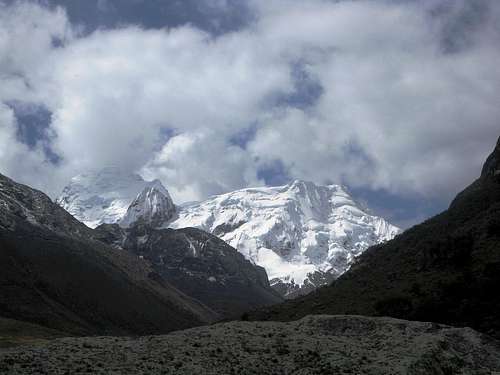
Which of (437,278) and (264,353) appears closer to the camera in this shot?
(264,353)

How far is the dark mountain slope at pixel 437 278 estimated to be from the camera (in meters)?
83.0

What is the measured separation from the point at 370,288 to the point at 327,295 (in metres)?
15.0

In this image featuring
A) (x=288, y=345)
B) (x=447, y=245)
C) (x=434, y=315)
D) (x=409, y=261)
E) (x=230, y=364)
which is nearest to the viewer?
(x=230, y=364)

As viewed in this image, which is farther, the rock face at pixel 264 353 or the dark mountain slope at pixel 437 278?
the dark mountain slope at pixel 437 278

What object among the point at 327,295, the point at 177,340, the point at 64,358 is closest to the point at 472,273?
the point at 327,295

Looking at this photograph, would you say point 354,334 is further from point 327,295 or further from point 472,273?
point 327,295

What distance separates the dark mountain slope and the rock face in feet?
83.8

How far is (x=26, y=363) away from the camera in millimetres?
31562

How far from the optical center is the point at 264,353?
131 ft

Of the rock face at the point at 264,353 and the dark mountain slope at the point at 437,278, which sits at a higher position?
the dark mountain slope at the point at 437,278

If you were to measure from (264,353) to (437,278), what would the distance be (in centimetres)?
6658

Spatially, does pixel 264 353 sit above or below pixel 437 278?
below

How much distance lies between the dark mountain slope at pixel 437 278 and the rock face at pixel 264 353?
25.5 m

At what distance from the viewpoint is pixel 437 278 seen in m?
99.3
